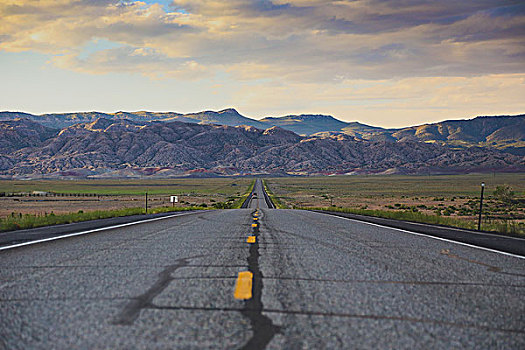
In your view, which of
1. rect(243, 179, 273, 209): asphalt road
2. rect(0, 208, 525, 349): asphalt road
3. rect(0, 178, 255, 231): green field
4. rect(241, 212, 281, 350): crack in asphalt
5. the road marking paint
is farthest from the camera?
rect(243, 179, 273, 209): asphalt road

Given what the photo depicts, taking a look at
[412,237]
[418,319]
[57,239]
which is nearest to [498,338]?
[418,319]

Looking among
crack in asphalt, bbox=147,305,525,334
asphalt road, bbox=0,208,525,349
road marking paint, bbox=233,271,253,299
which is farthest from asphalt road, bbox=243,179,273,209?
crack in asphalt, bbox=147,305,525,334

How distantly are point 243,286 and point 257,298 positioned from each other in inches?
20.3

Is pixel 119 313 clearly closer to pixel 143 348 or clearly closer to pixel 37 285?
pixel 143 348

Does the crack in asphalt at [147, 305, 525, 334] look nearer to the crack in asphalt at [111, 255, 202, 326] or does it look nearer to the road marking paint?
the crack in asphalt at [111, 255, 202, 326]

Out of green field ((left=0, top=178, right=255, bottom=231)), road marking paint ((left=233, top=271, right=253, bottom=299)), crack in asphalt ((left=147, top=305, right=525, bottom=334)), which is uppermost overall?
crack in asphalt ((left=147, top=305, right=525, bottom=334))

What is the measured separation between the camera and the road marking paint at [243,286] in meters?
4.88

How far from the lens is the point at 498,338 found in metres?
3.76

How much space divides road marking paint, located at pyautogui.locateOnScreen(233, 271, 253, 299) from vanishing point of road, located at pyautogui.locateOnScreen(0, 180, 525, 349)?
0.07ft

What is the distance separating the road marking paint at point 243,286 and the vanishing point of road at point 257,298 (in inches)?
0.8

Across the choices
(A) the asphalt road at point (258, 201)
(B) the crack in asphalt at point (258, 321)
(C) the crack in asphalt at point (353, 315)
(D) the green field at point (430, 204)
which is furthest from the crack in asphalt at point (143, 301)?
(A) the asphalt road at point (258, 201)

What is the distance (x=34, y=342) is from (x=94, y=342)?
0.46 m

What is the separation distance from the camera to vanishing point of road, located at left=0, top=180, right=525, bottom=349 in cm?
365

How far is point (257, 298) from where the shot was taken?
4.79m
